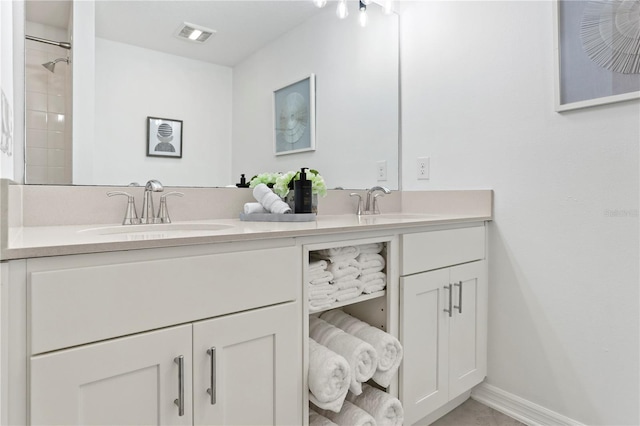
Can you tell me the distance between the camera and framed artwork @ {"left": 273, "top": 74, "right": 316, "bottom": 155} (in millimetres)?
1741

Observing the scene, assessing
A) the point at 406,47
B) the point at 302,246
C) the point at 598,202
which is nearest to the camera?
the point at 302,246

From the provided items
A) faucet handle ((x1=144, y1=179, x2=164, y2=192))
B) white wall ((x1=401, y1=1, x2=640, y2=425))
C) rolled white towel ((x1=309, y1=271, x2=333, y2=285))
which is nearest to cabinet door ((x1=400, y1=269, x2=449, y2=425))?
rolled white towel ((x1=309, y1=271, x2=333, y2=285))

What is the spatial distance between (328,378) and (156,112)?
→ 1093mm

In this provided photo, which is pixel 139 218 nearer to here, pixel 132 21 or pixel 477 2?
pixel 132 21

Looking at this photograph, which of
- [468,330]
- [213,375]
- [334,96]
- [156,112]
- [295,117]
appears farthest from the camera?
[334,96]

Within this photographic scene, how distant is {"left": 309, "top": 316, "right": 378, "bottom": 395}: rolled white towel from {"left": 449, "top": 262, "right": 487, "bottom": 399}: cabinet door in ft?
1.63

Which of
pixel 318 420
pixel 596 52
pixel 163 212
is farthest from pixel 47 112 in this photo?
pixel 596 52

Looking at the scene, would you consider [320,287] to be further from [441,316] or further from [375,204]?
[375,204]

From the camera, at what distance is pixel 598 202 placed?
145 cm

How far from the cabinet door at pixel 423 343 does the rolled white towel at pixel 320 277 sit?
306 millimetres

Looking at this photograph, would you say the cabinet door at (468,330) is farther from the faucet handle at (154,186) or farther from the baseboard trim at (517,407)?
the faucet handle at (154,186)

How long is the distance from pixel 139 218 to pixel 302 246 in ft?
1.94

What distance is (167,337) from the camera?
86 centimetres

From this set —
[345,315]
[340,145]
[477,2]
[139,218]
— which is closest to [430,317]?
[345,315]
